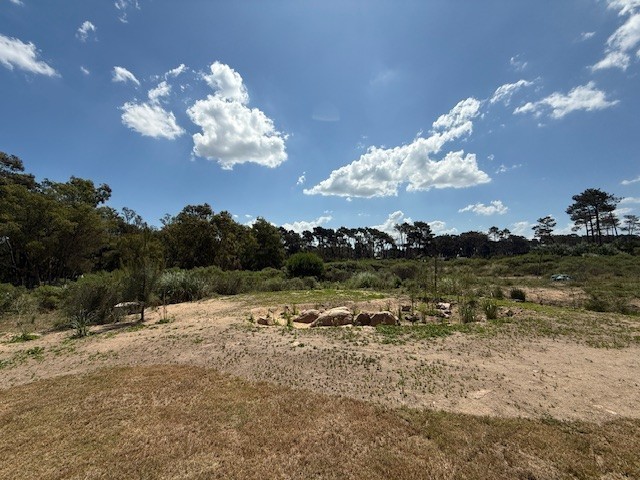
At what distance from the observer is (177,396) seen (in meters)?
4.49

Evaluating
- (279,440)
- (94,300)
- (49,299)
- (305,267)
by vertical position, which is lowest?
(279,440)

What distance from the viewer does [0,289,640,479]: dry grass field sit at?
3078 mm

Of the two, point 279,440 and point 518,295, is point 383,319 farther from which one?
point 518,295

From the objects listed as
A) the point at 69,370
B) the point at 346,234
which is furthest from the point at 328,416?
the point at 346,234

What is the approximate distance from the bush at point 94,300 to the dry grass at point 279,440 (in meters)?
6.05

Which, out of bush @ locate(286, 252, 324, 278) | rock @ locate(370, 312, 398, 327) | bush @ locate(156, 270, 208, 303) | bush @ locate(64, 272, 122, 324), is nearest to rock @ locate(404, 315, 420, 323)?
rock @ locate(370, 312, 398, 327)

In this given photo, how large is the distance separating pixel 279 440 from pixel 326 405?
95cm

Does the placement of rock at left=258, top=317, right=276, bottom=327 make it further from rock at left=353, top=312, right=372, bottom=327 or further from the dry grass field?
rock at left=353, top=312, right=372, bottom=327

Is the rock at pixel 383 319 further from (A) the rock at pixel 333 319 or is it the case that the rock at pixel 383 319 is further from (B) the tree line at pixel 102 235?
(B) the tree line at pixel 102 235

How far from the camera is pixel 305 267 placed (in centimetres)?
2394

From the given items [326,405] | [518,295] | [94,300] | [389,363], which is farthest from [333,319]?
[518,295]

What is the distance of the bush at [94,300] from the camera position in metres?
9.87

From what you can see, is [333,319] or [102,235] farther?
[102,235]

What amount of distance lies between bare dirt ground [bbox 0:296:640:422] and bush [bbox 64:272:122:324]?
3.74ft
